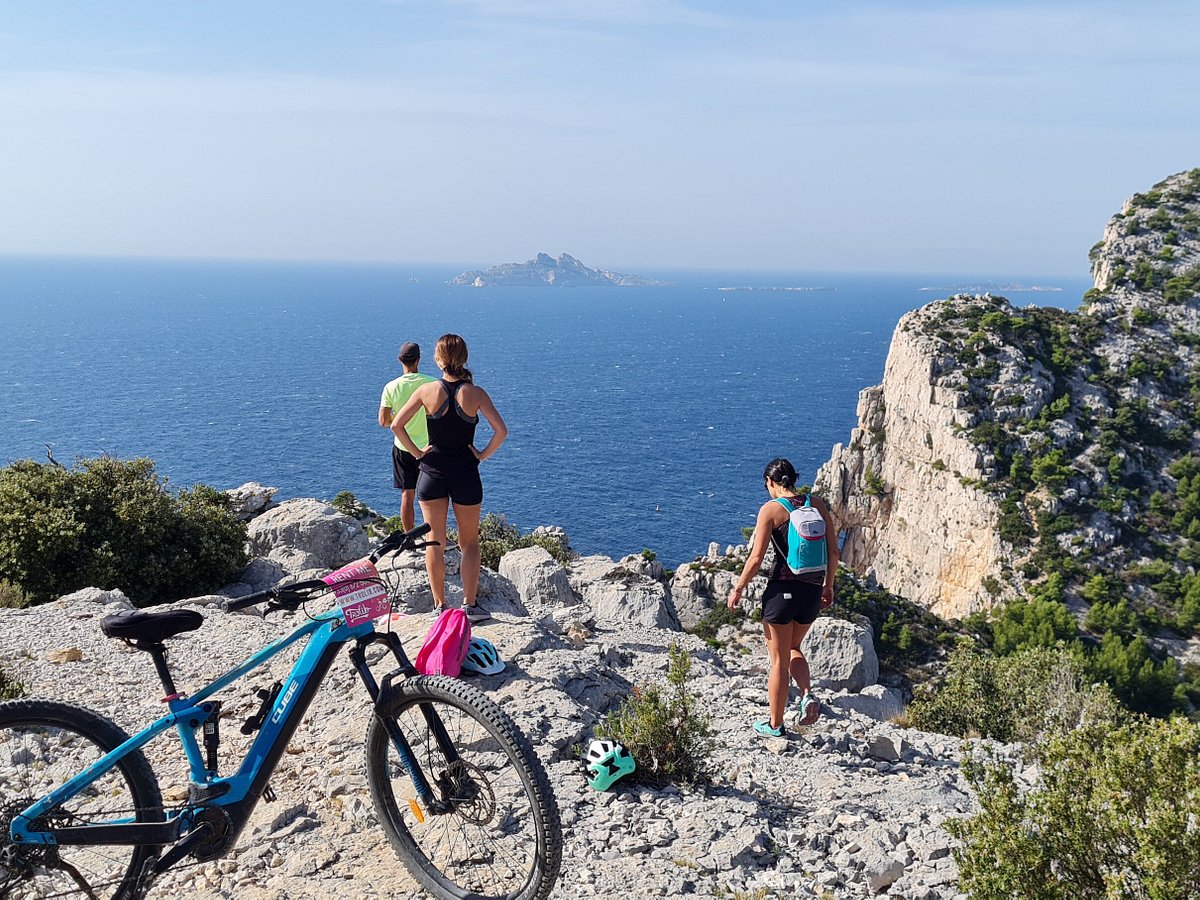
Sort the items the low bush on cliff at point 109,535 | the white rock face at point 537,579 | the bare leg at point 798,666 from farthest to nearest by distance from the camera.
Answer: the white rock face at point 537,579, the low bush on cliff at point 109,535, the bare leg at point 798,666

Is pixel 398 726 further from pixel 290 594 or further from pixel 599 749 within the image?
pixel 599 749

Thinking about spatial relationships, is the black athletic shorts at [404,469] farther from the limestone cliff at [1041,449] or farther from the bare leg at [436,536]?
the limestone cliff at [1041,449]

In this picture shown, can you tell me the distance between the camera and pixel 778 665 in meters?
9.01

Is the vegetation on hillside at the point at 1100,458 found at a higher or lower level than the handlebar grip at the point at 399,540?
lower

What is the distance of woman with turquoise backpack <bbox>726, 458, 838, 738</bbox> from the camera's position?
8406mm

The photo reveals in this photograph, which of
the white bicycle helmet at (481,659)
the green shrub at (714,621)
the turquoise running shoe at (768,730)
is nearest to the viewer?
the white bicycle helmet at (481,659)

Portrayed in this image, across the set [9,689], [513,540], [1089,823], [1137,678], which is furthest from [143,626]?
[1137,678]

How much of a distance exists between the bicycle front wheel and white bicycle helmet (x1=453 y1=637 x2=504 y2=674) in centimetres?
234

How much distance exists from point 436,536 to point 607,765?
3.42 metres

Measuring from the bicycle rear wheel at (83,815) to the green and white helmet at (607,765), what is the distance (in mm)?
3210

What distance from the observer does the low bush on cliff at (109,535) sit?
13.3 metres

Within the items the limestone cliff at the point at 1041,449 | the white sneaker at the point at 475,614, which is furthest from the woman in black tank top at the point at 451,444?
the limestone cliff at the point at 1041,449

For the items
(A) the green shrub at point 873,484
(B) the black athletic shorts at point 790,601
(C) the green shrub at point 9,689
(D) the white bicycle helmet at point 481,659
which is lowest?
(A) the green shrub at point 873,484

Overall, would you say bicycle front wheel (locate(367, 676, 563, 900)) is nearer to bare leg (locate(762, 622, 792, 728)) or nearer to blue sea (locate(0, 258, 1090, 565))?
bare leg (locate(762, 622, 792, 728))
